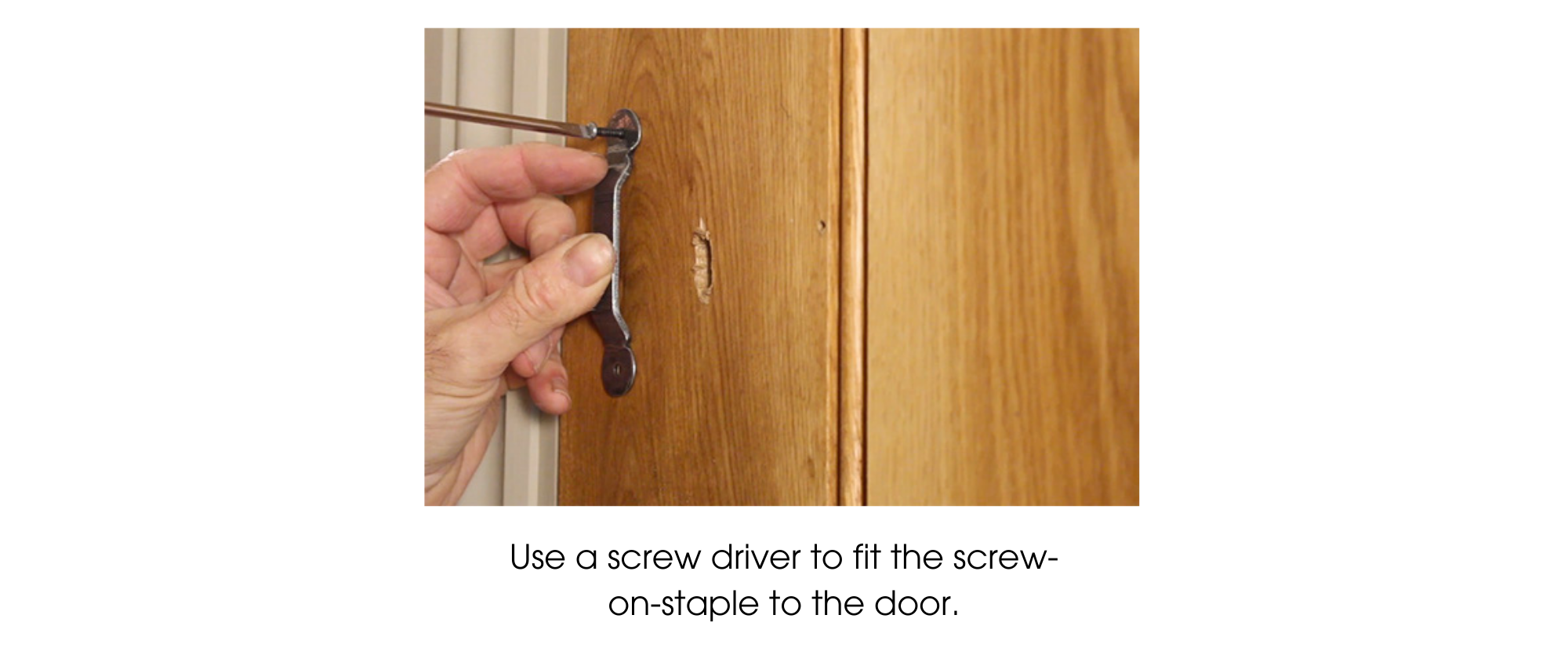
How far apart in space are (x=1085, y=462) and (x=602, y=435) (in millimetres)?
307

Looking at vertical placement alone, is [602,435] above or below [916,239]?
below

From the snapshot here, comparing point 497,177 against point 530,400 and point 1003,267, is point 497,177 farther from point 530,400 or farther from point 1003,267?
point 1003,267

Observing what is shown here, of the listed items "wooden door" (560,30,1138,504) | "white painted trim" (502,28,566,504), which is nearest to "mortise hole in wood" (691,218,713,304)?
Answer: "wooden door" (560,30,1138,504)

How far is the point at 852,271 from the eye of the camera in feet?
1.74

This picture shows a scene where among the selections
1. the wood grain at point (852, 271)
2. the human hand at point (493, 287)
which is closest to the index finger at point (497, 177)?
the human hand at point (493, 287)

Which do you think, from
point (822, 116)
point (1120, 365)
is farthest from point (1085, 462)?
point (822, 116)

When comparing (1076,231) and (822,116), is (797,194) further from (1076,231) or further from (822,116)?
(1076,231)

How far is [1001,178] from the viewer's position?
62 cm

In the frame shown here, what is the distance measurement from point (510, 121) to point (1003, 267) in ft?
0.97

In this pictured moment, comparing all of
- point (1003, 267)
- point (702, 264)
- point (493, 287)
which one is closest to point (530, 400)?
point (493, 287)

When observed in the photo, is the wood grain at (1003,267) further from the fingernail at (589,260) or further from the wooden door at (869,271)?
the fingernail at (589,260)

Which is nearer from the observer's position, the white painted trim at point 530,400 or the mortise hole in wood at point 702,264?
the mortise hole in wood at point 702,264

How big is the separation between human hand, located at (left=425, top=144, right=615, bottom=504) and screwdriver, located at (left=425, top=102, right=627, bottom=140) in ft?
0.08

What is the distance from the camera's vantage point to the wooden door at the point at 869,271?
537mm
